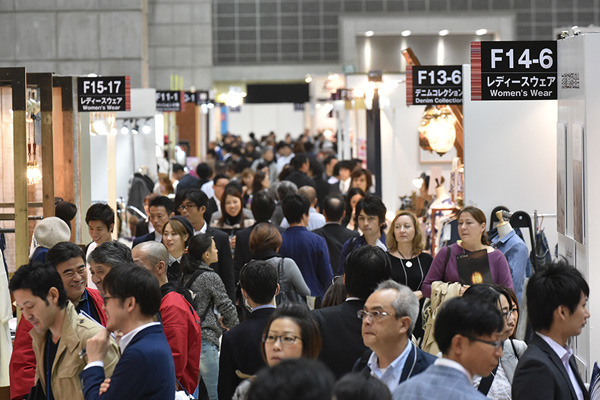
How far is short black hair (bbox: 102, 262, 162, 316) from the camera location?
3.81 m

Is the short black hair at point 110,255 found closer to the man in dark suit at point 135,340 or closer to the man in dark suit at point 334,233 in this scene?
the man in dark suit at point 135,340

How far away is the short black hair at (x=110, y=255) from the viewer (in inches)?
208

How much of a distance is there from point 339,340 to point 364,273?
1.17ft

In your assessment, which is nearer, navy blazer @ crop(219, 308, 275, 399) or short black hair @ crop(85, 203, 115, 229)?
navy blazer @ crop(219, 308, 275, 399)

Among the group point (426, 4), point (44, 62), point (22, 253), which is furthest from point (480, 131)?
point (426, 4)

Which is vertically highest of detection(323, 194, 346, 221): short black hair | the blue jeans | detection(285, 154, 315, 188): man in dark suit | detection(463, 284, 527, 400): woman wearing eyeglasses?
detection(285, 154, 315, 188): man in dark suit

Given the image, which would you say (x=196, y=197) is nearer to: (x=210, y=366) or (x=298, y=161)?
(x=210, y=366)

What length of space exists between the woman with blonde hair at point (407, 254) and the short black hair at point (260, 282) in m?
2.05

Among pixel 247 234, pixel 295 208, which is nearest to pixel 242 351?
pixel 295 208

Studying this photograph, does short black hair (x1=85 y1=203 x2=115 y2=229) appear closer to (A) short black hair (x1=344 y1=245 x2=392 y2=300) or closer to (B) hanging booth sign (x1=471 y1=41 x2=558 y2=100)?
(A) short black hair (x1=344 y1=245 x2=392 y2=300)

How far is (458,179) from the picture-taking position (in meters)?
10.2

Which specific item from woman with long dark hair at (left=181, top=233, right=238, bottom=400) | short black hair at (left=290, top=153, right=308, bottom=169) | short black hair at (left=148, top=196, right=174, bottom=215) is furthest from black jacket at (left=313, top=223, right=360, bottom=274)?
short black hair at (left=290, top=153, right=308, bottom=169)

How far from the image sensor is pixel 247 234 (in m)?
7.83

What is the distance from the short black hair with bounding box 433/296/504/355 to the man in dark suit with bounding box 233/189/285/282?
427 centimetres
